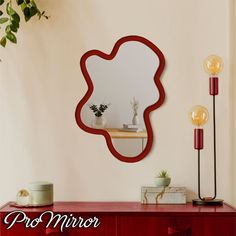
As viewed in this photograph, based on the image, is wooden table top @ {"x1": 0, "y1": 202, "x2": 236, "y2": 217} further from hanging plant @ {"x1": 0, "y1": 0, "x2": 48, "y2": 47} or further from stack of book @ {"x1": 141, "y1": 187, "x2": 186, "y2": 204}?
hanging plant @ {"x1": 0, "y1": 0, "x2": 48, "y2": 47}

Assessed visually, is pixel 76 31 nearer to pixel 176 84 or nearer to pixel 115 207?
pixel 176 84

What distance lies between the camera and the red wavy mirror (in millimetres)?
2793

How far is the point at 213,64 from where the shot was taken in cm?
270

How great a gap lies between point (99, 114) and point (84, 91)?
0.53ft

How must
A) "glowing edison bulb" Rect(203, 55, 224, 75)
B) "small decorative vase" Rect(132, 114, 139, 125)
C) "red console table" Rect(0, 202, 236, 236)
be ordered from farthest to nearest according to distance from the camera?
"small decorative vase" Rect(132, 114, 139, 125)
"glowing edison bulb" Rect(203, 55, 224, 75)
"red console table" Rect(0, 202, 236, 236)

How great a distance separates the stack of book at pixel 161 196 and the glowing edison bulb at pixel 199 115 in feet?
1.27

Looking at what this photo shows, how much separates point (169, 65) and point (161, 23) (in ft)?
0.83

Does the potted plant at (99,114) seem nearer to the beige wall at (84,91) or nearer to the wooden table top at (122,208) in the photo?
the beige wall at (84,91)

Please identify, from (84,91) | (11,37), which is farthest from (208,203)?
(11,37)

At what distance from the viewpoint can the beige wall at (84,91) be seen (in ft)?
9.14

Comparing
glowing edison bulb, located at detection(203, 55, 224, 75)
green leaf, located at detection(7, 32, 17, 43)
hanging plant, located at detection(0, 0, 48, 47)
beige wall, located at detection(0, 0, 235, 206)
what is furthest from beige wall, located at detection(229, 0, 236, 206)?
green leaf, located at detection(7, 32, 17, 43)

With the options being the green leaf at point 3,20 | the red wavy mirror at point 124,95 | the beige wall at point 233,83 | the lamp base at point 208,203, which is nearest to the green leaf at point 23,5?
the green leaf at point 3,20

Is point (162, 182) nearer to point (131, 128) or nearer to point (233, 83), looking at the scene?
point (131, 128)

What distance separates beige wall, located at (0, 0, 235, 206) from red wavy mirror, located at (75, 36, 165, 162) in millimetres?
46
